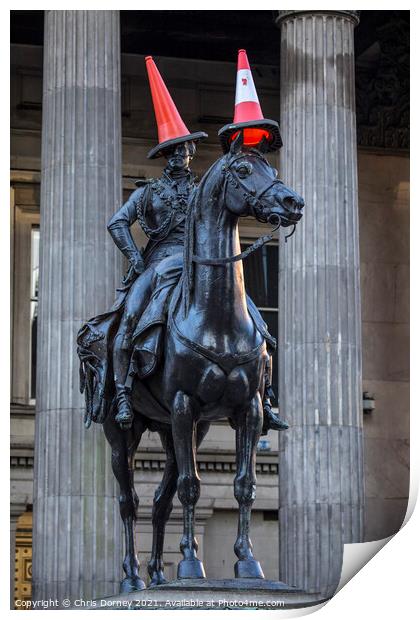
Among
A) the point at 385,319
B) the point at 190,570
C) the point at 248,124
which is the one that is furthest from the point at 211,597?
the point at 385,319

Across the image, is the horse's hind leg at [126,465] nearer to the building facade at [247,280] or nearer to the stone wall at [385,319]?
the building facade at [247,280]

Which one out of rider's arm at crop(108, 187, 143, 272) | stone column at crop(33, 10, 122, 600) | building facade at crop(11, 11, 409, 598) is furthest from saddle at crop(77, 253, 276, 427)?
building facade at crop(11, 11, 409, 598)

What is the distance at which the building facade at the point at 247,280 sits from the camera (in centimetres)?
2898

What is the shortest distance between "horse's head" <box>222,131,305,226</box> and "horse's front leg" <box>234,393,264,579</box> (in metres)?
1.75

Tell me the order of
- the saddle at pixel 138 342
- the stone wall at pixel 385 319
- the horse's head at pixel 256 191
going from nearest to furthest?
the horse's head at pixel 256 191, the saddle at pixel 138 342, the stone wall at pixel 385 319

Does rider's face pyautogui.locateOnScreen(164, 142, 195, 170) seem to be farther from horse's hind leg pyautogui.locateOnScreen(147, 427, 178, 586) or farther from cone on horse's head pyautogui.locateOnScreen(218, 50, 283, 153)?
horse's hind leg pyautogui.locateOnScreen(147, 427, 178, 586)

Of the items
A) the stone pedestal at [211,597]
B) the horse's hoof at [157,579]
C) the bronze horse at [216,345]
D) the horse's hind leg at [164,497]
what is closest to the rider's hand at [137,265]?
the bronze horse at [216,345]

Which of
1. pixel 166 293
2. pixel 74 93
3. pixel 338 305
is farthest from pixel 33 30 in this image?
pixel 166 293

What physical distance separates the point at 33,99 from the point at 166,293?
57.3ft

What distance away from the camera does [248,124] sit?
60.1 ft

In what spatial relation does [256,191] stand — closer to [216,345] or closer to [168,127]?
[216,345]

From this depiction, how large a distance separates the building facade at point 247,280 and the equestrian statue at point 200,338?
8983 millimetres

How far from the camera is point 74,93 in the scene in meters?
29.9
